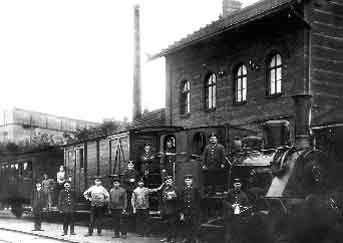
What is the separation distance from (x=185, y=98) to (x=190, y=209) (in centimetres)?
1169

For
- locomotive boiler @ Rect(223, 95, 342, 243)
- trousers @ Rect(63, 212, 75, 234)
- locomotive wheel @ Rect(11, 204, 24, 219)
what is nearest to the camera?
locomotive boiler @ Rect(223, 95, 342, 243)

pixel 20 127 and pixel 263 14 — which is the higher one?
pixel 263 14

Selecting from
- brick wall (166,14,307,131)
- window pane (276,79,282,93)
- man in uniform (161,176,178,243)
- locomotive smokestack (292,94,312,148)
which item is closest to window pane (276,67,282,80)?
window pane (276,79,282,93)

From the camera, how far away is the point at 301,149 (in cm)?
977

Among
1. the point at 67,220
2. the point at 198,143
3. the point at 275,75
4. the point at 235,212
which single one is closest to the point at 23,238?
the point at 67,220

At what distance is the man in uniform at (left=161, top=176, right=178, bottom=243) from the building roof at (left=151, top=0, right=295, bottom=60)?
7.60 m

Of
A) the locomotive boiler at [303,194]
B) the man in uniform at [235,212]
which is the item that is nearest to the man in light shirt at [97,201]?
the man in uniform at [235,212]

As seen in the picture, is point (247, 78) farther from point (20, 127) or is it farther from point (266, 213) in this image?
point (20, 127)

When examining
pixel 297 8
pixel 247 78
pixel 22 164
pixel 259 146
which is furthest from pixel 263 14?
pixel 22 164

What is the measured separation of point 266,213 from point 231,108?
35.3 ft

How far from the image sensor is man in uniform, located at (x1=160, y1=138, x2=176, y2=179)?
14.9 meters

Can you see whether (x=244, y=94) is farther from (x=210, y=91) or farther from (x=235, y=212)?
(x=235, y=212)

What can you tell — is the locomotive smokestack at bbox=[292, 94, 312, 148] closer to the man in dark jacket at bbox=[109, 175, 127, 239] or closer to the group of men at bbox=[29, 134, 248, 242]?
the group of men at bbox=[29, 134, 248, 242]

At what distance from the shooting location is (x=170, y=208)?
12969 millimetres
